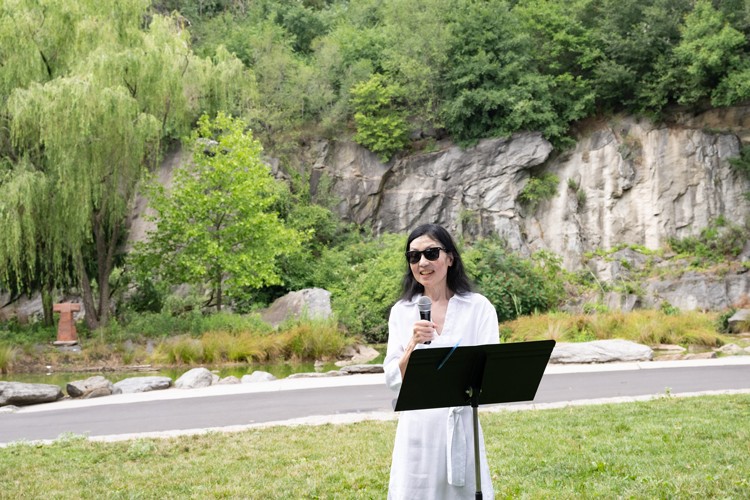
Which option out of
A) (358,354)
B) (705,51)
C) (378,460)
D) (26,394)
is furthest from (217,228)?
(705,51)

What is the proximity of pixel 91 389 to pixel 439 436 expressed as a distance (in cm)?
1094

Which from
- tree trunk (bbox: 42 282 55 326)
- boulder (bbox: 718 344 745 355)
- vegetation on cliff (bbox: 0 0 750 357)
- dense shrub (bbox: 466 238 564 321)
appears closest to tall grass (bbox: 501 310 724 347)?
boulder (bbox: 718 344 745 355)

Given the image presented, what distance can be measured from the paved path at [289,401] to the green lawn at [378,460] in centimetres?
109

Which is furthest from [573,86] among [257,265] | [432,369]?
[432,369]

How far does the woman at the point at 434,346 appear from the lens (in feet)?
11.3

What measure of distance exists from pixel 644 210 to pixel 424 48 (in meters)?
10.4

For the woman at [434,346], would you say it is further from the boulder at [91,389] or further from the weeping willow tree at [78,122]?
the weeping willow tree at [78,122]

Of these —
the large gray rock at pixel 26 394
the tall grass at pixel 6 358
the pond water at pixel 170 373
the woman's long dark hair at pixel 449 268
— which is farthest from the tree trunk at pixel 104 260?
the woman's long dark hair at pixel 449 268

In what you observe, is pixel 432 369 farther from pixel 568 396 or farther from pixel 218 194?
pixel 218 194

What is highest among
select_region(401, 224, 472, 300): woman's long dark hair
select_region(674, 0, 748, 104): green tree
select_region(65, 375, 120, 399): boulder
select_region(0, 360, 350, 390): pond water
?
select_region(674, 0, 748, 104): green tree

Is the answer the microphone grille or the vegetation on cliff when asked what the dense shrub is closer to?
the vegetation on cliff

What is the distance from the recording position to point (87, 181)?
18.3m

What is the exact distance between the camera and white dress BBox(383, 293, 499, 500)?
11.3 ft

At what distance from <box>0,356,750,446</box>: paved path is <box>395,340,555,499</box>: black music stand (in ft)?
20.1
